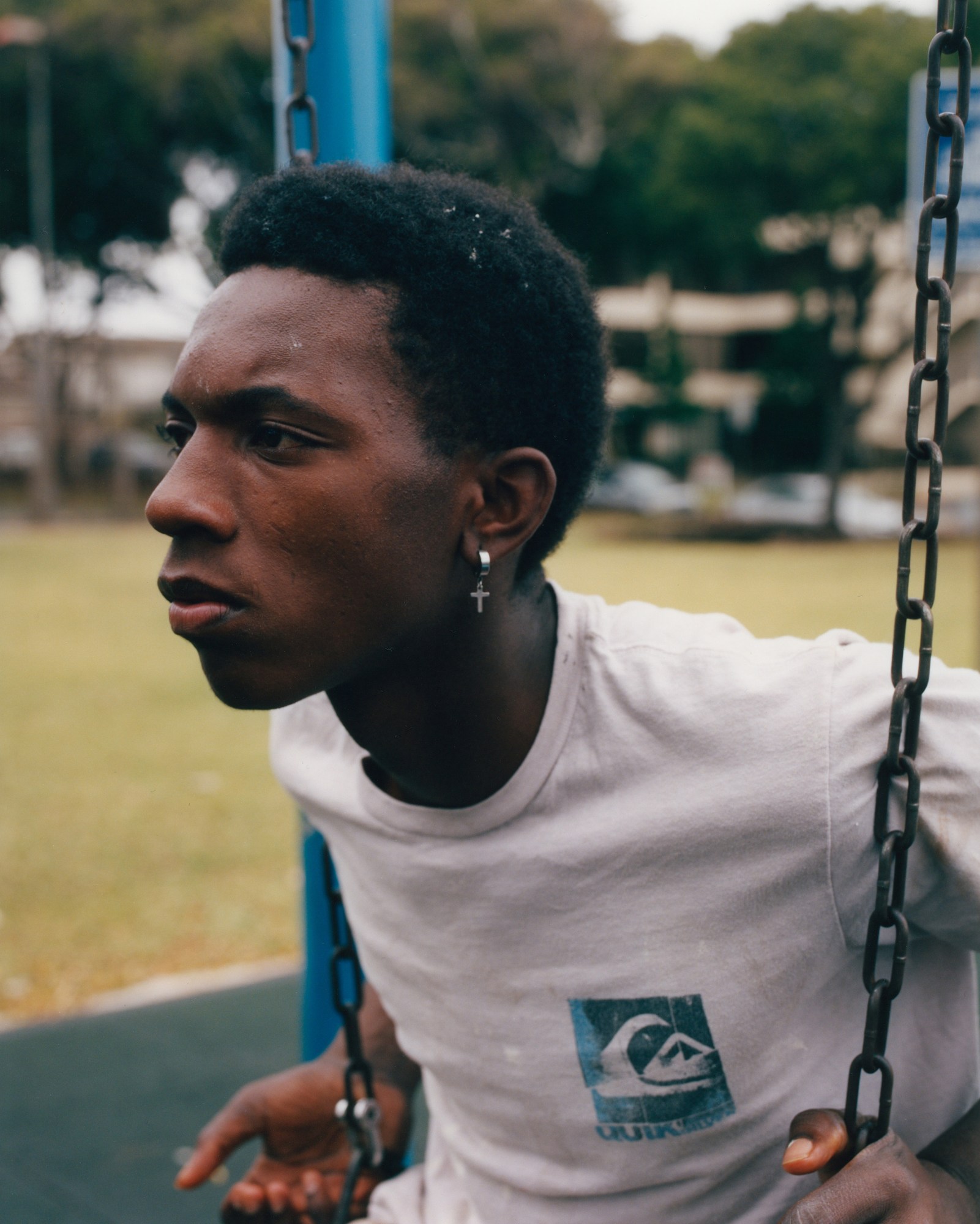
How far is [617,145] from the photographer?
1083 inches

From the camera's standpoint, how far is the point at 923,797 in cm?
133

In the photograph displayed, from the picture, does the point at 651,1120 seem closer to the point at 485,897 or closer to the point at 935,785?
the point at 485,897

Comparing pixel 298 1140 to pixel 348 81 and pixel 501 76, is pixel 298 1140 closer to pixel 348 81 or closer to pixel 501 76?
pixel 348 81

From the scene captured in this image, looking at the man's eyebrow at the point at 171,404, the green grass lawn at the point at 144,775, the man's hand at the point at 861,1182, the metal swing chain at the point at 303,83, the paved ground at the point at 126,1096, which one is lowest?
the green grass lawn at the point at 144,775

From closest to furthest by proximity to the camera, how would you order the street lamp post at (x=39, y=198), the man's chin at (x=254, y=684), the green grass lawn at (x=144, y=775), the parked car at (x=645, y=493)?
the man's chin at (x=254, y=684) → the green grass lawn at (x=144, y=775) → the street lamp post at (x=39, y=198) → the parked car at (x=645, y=493)

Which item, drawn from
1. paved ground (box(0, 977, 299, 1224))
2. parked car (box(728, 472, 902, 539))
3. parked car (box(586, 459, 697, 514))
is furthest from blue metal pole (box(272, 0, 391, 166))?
parked car (box(586, 459, 697, 514))

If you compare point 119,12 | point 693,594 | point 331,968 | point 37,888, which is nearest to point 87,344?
point 119,12

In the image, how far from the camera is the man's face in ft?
4.44

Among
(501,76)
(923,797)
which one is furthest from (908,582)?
(501,76)

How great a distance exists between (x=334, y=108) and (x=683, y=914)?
63.9 inches

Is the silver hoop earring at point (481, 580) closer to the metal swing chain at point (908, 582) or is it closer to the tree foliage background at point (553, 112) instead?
the metal swing chain at point (908, 582)

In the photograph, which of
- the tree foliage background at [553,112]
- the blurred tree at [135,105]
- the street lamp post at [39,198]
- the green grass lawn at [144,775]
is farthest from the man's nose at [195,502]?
the blurred tree at [135,105]

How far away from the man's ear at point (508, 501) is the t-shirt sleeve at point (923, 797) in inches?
14.3

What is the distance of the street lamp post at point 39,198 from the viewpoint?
2359 centimetres
